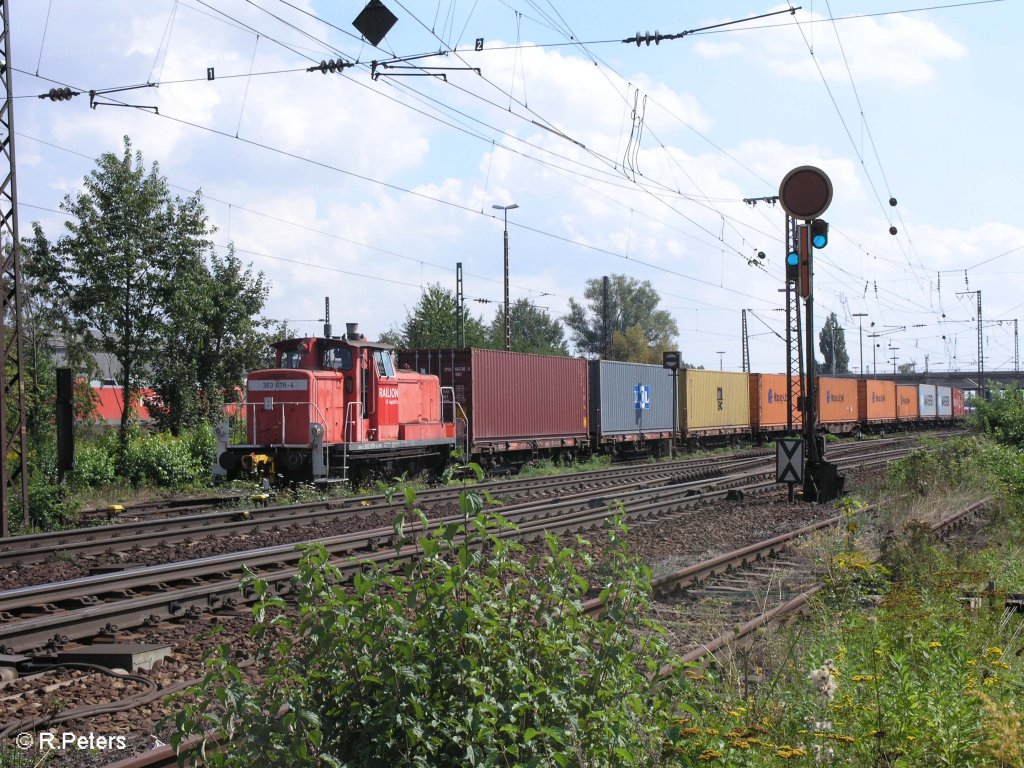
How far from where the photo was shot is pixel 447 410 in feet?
71.9

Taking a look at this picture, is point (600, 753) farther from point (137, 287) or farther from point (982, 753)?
point (137, 287)

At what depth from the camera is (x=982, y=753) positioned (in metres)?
3.34

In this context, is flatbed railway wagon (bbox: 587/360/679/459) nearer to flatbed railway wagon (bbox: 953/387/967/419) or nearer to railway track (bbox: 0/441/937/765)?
railway track (bbox: 0/441/937/765)

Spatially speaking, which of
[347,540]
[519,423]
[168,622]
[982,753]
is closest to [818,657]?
[982,753]

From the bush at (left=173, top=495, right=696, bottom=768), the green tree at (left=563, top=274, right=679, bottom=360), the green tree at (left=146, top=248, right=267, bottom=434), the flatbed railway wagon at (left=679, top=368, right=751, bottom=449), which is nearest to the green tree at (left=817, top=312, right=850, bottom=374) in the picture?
the green tree at (left=563, top=274, right=679, bottom=360)

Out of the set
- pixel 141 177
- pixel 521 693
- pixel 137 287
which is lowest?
pixel 521 693

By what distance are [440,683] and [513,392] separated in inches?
811

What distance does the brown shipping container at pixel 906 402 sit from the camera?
5166cm

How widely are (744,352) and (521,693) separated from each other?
2037 inches

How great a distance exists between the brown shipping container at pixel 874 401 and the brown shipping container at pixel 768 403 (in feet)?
19.9

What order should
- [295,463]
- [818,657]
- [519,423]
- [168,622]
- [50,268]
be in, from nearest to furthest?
[818,657] → [168,622] → [295,463] → [50,268] → [519,423]

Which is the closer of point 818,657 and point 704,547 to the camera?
point 818,657

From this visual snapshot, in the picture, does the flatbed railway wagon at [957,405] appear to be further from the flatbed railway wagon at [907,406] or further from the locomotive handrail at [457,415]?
the locomotive handrail at [457,415]

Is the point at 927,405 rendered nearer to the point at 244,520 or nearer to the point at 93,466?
the point at 93,466
